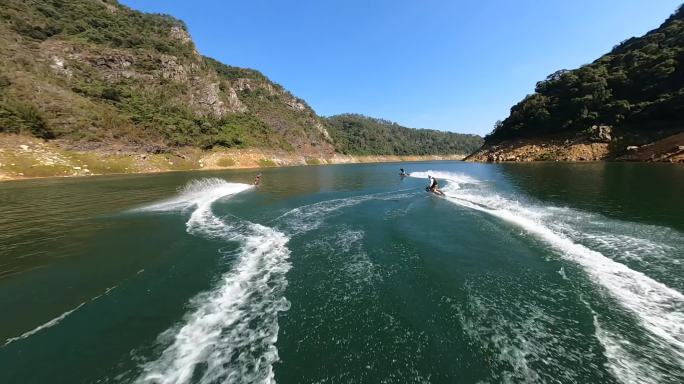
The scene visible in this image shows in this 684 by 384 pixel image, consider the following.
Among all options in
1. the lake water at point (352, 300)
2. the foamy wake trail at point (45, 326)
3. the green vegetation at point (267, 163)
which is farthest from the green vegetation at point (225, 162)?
the foamy wake trail at point (45, 326)

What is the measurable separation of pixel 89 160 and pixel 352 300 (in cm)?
8224

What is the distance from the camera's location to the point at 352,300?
A: 952cm

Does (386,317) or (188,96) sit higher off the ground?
(188,96)

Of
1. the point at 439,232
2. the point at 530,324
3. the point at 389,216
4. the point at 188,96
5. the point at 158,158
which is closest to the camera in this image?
the point at 530,324

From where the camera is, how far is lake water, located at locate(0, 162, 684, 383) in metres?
6.54

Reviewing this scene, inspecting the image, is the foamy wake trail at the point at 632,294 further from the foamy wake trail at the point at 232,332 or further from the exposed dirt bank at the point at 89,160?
the exposed dirt bank at the point at 89,160

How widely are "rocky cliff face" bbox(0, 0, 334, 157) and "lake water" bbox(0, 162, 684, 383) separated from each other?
71.8 metres

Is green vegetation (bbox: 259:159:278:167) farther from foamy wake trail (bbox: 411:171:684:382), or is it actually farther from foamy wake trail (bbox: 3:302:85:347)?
foamy wake trail (bbox: 3:302:85:347)

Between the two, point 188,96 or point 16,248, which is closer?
point 16,248

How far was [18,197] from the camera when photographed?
32938 mm

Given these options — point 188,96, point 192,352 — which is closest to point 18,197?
point 192,352

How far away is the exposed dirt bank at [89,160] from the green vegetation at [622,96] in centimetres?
10262

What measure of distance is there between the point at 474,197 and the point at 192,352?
1034 inches

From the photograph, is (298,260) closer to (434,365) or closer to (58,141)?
(434,365)
